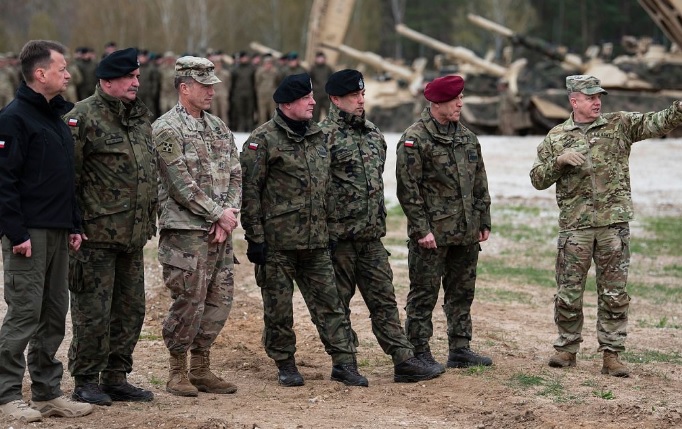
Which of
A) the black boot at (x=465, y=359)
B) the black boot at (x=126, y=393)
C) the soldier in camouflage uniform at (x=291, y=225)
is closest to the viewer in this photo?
the black boot at (x=126, y=393)

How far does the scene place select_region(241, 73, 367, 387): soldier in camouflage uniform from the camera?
779 cm

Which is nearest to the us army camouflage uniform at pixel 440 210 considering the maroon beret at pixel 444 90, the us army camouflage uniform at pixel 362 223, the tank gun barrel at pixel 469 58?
the maroon beret at pixel 444 90

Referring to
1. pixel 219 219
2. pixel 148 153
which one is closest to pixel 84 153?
pixel 148 153

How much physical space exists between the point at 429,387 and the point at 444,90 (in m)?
2.06

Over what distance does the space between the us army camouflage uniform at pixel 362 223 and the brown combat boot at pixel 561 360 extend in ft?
3.78

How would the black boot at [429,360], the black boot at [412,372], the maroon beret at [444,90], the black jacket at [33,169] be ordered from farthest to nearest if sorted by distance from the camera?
the maroon beret at [444,90], the black boot at [429,360], the black boot at [412,372], the black jacket at [33,169]

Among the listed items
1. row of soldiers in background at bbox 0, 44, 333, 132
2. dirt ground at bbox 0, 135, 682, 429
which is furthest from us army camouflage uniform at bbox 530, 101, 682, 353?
row of soldiers in background at bbox 0, 44, 333, 132

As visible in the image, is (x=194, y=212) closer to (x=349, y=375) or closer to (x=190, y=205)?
(x=190, y=205)

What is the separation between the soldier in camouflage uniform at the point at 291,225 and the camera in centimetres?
779

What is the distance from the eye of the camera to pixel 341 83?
26.7 feet

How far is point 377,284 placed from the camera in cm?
815

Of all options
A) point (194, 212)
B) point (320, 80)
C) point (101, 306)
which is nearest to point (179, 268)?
point (194, 212)

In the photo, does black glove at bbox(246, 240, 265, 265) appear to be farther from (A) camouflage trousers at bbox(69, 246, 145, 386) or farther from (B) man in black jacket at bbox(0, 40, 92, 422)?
(B) man in black jacket at bbox(0, 40, 92, 422)

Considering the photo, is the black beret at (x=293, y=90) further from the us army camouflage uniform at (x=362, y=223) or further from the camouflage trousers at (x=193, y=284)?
the camouflage trousers at (x=193, y=284)
